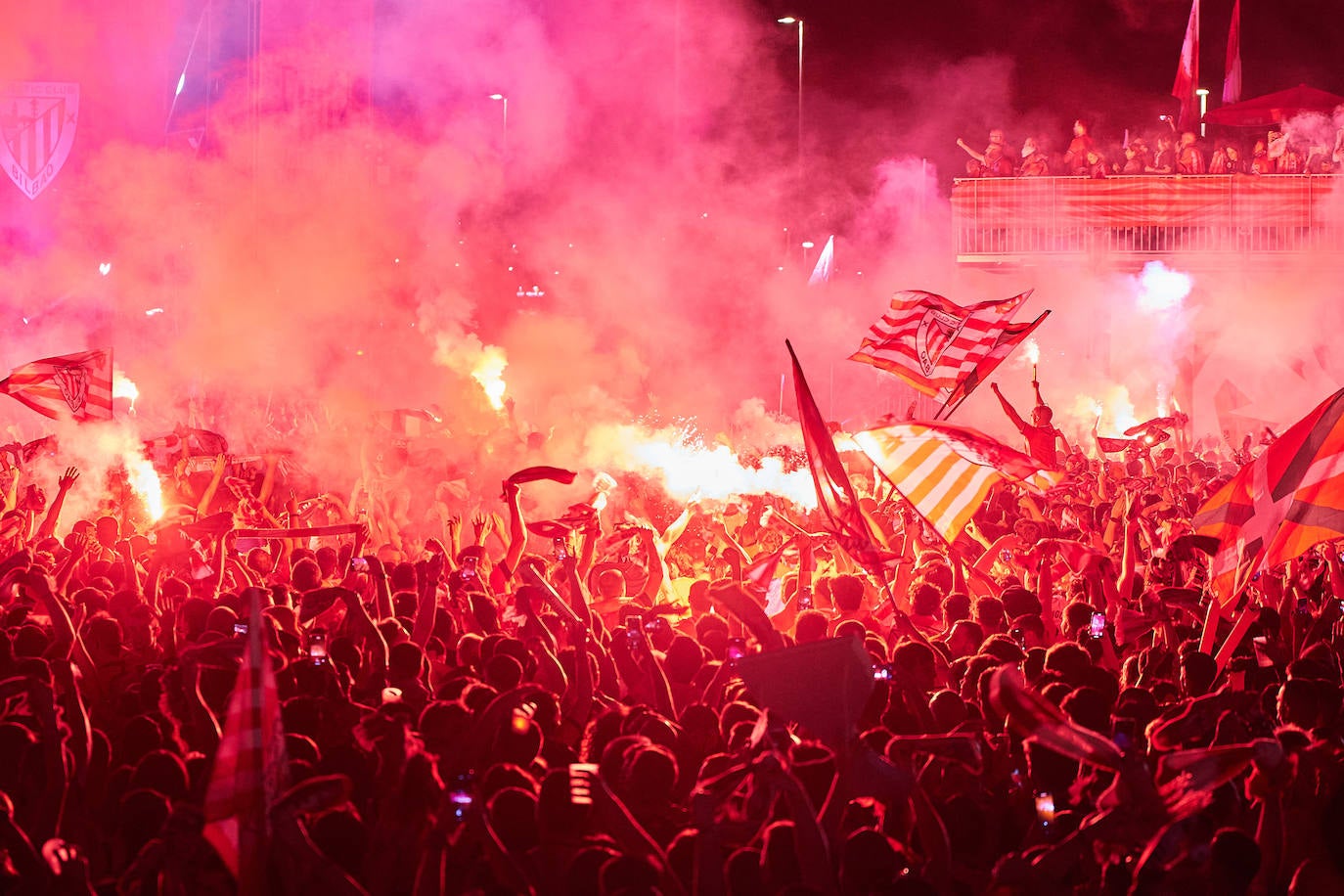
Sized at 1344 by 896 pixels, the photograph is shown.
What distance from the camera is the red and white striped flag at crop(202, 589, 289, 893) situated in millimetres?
2889

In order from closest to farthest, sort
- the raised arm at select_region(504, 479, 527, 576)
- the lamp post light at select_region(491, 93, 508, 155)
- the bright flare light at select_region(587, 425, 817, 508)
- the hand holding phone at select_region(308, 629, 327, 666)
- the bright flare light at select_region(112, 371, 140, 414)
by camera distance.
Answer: the hand holding phone at select_region(308, 629, 327, 666), the raised arm at select_region(504, 479, 527, 576), the bright flare light at select_region(587, 425, 817, 508), the bright flare light at select_region(112, 371, 140, 414), the lamp post light at select_region(491, 93, 508, 155)

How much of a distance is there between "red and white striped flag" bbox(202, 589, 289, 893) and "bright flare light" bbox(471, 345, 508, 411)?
12152 millimetres

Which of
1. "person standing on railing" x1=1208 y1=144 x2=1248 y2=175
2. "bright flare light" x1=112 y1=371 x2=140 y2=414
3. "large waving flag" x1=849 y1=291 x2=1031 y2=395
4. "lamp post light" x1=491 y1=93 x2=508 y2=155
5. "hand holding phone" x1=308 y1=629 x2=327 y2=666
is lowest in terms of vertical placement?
"hand holding phone" x1=308 y1=629 x2=327 y2=666

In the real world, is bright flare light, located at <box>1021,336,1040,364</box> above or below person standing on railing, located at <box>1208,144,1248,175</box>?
below

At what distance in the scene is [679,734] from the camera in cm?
428

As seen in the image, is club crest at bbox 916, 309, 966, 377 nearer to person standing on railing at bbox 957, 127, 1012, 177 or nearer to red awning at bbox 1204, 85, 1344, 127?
person standing on railing at bbox 957, 127, 1012, 177

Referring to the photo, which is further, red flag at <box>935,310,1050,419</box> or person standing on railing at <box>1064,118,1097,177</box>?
person standing on railing at <box>1064,118,1097,177</box>

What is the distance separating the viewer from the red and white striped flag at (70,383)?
9.80m

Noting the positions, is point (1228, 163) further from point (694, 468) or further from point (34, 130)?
point (34, 130)

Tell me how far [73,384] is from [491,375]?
610 centimetres

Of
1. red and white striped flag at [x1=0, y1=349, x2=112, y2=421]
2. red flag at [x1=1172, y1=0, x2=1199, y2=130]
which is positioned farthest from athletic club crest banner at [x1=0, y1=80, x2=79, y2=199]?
red flag at [x1=1172, y1=0, x2=1199, y2=130]

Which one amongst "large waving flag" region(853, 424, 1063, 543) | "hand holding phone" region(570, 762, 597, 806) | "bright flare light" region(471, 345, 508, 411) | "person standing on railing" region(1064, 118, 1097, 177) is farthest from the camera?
"person standing on railing" region(1064, 118, 1097, 177)

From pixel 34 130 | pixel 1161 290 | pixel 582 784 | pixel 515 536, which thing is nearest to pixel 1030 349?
pixel 1161 290

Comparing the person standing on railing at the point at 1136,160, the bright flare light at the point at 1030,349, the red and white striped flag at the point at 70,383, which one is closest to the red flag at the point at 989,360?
the red and white striped flag at the point at 70,383
